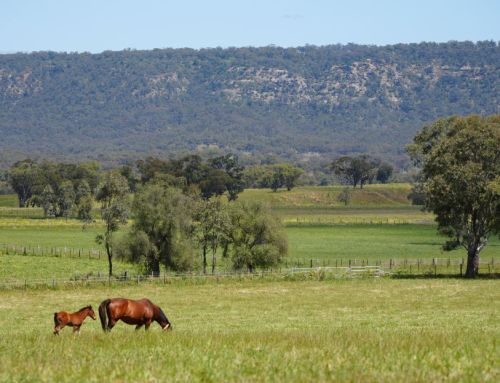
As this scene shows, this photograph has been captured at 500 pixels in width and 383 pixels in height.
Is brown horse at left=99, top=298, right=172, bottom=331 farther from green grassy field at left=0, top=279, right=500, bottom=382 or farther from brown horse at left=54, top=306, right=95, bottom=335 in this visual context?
brown horse at left=54, top=306, right=95, bottom=335

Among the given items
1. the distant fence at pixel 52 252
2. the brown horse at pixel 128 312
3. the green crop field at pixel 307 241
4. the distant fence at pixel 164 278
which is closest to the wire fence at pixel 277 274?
the distant fence at pixel 164 278

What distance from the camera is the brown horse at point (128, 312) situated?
23172mm

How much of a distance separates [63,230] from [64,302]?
77847 millimetres

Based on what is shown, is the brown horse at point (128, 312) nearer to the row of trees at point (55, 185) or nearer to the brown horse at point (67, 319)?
the brown horse at point (67, 319)

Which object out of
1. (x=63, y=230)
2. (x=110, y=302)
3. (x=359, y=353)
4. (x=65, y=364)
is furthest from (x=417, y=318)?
(x=63, y=230)

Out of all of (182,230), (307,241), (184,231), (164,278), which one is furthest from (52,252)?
(307,241)

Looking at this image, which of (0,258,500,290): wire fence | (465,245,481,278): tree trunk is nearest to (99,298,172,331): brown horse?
(0,258,500,290): wire fence

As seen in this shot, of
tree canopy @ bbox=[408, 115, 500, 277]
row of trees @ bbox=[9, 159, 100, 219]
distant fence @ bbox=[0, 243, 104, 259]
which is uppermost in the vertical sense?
tree canopy @ bbox=[408, 115, 500, 277]

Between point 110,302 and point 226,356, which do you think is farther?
point 110,302

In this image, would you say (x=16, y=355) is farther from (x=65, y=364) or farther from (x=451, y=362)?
(x=451, y=362)

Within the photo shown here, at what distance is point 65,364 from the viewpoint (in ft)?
49.2

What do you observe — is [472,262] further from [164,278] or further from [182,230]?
[164,278]

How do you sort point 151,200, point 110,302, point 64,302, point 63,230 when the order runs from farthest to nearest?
1. point 63,230
2. point 151,200
3. point 64,302
4. point 110,302

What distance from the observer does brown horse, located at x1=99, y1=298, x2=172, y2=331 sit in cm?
2317
